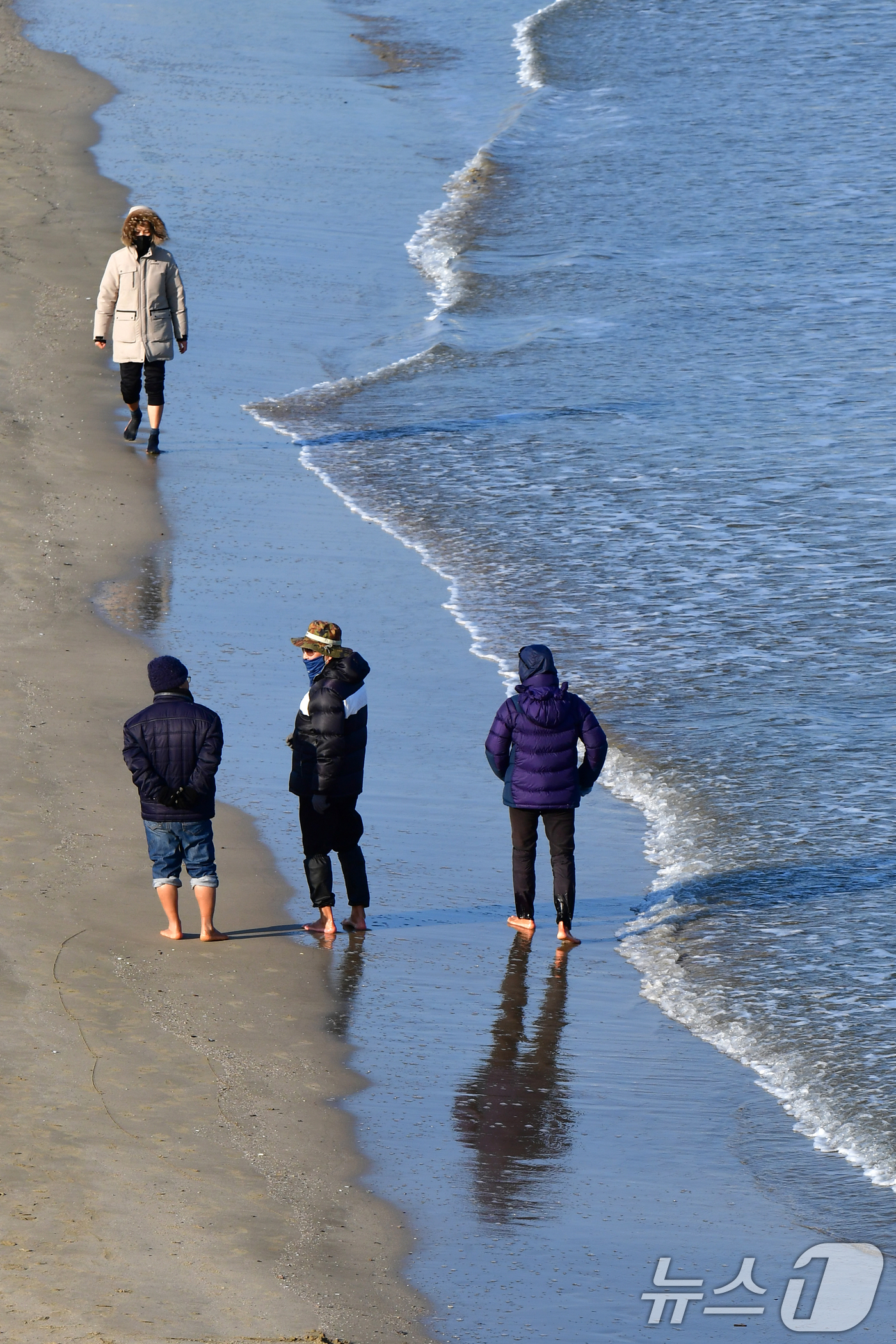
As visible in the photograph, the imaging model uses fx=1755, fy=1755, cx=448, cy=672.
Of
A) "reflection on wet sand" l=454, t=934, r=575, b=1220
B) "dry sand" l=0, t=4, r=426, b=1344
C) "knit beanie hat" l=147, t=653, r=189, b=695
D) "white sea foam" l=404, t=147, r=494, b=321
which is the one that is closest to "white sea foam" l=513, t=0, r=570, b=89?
"white sea foam" l=404, t=147, r=494, b=321

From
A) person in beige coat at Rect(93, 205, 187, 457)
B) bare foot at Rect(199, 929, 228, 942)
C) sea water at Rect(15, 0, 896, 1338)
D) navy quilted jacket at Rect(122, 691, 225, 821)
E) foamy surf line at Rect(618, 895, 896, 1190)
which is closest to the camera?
foamy surf line at Rect(618, 895, 896, 1190)

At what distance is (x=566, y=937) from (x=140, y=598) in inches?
177

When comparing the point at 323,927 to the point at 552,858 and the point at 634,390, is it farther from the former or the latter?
the point at 634,390

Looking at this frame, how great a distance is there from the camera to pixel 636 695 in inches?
428

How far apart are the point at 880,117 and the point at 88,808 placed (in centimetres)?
2239

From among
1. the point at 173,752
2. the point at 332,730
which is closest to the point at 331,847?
the point at 332,730

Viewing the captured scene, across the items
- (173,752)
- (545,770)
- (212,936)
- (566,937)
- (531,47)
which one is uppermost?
(531,47)

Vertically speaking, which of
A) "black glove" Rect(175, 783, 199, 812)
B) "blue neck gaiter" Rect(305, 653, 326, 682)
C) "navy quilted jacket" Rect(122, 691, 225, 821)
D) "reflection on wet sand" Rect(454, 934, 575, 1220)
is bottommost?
"reflection on wet sand" Rect(454, 934, 575, 1220)

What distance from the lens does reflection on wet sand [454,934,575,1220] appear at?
236 inches

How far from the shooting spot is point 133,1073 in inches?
252

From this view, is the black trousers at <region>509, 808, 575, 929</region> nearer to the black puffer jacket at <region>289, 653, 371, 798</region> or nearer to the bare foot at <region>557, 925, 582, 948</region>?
the bare foot at <region>557, 925, 582, 948</region>

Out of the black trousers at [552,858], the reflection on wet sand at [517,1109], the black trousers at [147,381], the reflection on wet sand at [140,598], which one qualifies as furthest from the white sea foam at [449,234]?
the reflection on wet sand at [517,1109]

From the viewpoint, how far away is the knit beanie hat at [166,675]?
744 cm

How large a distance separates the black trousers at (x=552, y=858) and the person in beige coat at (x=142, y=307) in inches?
246
